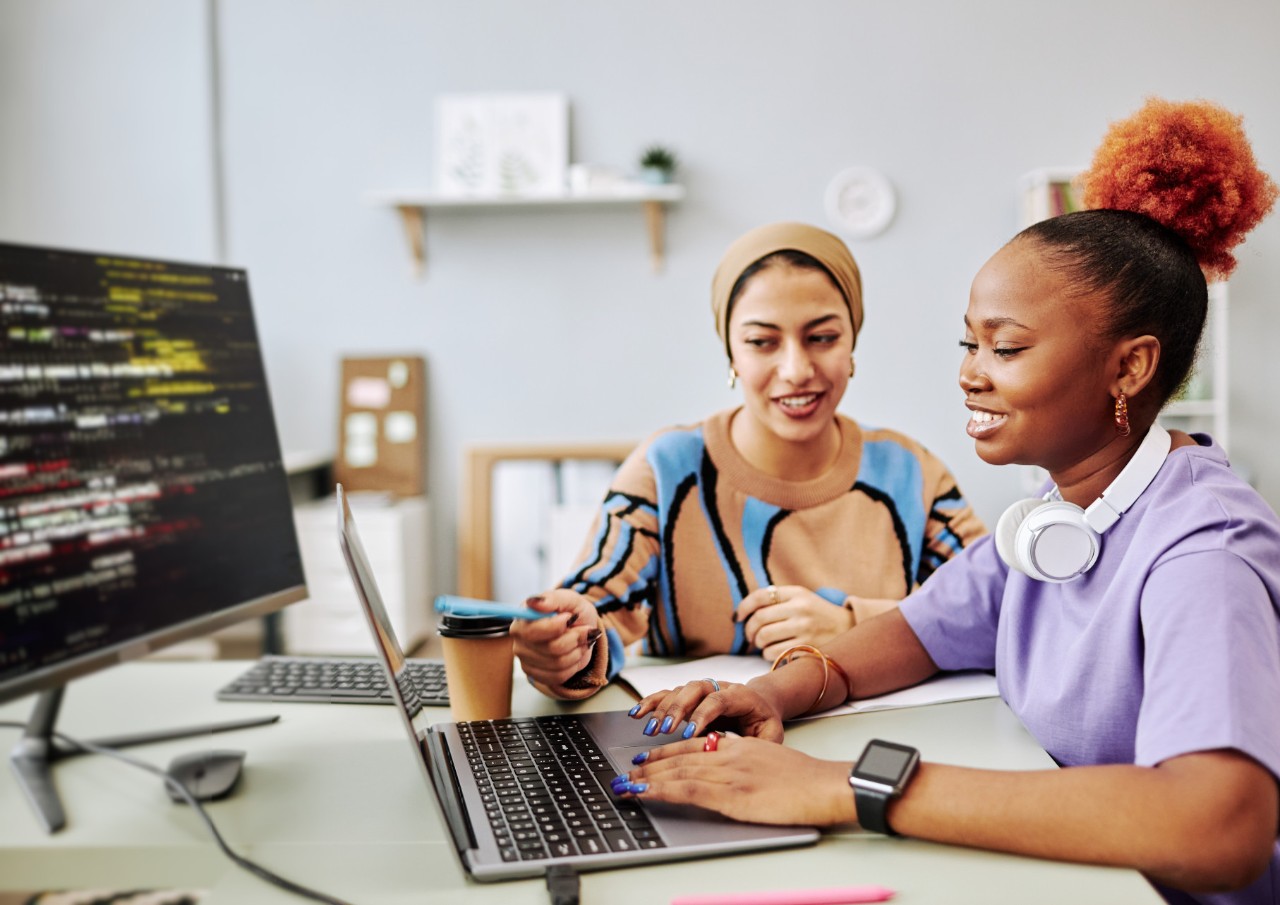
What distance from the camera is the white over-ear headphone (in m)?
0.87

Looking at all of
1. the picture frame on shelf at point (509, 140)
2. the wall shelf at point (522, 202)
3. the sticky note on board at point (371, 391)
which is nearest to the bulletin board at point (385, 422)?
the sticky note on board at point (371, 391)

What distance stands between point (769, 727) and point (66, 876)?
56 centimetres

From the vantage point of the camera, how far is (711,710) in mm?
917

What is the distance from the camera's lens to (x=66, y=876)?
629 millimetres

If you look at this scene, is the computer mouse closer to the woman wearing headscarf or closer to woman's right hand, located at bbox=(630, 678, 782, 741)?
woman's right hand, located at bbox=(630, 678, 782, 741)

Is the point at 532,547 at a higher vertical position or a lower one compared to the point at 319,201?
lower

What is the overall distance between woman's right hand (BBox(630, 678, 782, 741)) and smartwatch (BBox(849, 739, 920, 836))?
0.18 metres

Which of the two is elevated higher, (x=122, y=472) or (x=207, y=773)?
(x=122, y=472)

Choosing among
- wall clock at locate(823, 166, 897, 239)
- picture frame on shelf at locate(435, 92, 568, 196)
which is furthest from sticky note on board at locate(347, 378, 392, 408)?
wall clock at locate(823, 166, 897, 239)

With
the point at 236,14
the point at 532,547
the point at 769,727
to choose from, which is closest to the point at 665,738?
the point at 769,727

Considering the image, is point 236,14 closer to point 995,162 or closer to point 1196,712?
point 995,162

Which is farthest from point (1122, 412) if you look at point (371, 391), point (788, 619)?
point (371, 391)

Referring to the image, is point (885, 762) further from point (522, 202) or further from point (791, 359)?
point (522, 202)

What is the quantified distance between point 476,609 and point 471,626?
8 centimetres
